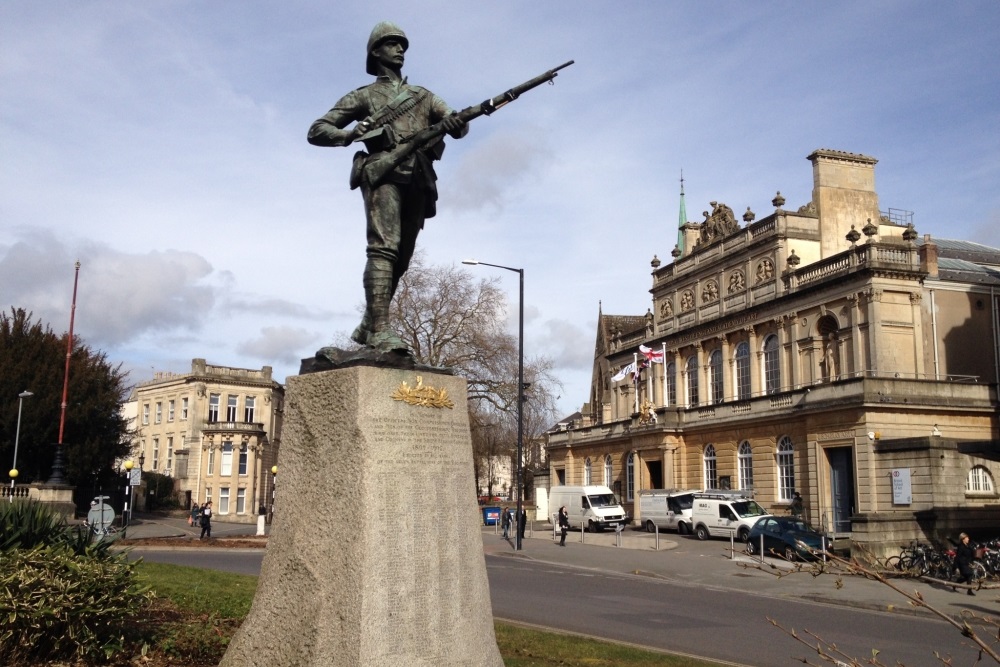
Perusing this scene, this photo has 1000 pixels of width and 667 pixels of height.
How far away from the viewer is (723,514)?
34250 millimetres

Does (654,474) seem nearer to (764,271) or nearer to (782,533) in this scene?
(764,271)

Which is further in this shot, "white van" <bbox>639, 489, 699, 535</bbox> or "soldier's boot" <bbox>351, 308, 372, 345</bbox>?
"white van" <bbox>639, 489, 699, 535</bbox>

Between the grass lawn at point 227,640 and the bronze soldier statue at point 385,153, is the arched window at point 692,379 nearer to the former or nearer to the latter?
the grass lawn at point 227,640

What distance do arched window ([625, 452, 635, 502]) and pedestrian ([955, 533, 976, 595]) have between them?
105 feet

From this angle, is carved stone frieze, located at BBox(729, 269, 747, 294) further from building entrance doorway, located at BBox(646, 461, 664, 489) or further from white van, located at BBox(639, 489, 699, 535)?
white van, located at BBox(639, 489, 699, 535)

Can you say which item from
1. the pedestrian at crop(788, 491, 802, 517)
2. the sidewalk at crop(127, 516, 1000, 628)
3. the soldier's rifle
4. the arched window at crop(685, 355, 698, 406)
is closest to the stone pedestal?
the soldier's rifle

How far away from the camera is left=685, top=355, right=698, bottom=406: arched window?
51759mm

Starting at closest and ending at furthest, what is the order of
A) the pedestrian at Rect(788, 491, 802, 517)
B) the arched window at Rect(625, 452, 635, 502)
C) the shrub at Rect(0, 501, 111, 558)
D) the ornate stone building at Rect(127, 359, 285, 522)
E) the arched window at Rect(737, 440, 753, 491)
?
the shrub at Rect(0, 501, 111, 558), the pedestrian at Rect(788, 491, 802, 517), the arched window at Rect(737, 440, 753, 491), the arched window at Rect(625, 452, 635, 502), the ornate stone building at Rect(127, 359, 285, 522)

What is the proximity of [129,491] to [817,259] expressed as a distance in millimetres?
36734

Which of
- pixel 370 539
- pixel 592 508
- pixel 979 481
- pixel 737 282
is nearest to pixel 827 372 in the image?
pixel 737 282

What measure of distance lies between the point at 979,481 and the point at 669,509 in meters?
13.1

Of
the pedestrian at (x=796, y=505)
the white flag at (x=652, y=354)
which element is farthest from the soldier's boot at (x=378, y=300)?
the white flag at (x=652, y=354)

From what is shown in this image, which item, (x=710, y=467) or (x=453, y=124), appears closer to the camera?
(x=453, y=124)

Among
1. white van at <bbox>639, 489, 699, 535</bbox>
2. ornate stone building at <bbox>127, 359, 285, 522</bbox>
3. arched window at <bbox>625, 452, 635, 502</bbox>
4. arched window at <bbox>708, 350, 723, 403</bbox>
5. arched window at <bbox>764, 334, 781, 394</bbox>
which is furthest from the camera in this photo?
ornate stone building at <bbox>127, 359, 285, 522</bbox>
